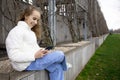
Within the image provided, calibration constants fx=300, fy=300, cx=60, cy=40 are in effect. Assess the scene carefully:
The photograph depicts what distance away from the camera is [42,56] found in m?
3.65

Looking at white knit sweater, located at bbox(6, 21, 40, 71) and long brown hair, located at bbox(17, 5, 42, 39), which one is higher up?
long brown hair, located at bbox(17, 5, 42, 39)

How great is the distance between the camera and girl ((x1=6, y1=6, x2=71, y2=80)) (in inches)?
129

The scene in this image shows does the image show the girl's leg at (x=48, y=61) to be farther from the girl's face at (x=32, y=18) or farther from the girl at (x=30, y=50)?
the girl's face at (x=32, y=18)

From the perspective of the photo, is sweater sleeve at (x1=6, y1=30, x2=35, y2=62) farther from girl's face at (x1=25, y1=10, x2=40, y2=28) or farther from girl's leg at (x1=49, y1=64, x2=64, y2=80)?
girl's leg at (x1=49, y1=64, x2=64, y2=80)

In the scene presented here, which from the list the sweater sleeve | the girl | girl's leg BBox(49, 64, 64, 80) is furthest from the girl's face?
girl's leg BBox(49, 64, 64, 80)

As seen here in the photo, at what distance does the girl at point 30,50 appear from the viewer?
10.8ft

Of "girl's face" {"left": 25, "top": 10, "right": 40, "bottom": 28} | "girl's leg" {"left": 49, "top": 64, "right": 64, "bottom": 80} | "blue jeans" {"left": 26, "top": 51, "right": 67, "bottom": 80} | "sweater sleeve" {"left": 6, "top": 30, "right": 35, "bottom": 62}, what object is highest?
"girl's face" {"left": 25, "top": 10, "right": 40, "bottom": 28}

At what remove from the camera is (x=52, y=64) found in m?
3.90

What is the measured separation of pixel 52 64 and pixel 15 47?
0.80 metres

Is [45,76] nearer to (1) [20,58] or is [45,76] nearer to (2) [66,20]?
(1) [20,58]

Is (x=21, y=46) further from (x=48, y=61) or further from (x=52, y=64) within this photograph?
(x=52, y=64)

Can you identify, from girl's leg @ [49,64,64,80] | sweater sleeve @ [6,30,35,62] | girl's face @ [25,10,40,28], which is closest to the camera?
sweater sleeve @ [6,30,35,62]

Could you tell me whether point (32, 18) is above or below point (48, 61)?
above

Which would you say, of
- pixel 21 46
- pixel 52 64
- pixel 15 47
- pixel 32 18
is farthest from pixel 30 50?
pixel 52 64
